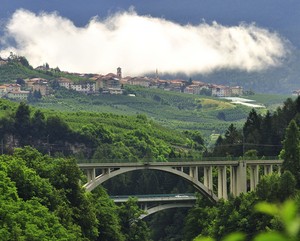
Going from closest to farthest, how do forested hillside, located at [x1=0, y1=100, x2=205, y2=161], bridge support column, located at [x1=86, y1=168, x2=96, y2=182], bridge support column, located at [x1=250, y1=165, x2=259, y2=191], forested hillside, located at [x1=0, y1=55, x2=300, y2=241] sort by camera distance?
1. forested hillside, located at [x1=0, y1=55, x2=300, y2=241]
2. bridge support column, located at [x1=86, y1=168, x2=96, y2=182]
3. bridge support column, located at [x1=250, y1=165, x2=259, y2=191]
4. forested hillside, located at [x1=0, y1=100, x2=205, y2=161]

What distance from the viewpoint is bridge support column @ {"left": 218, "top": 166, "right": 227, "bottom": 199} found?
290ft

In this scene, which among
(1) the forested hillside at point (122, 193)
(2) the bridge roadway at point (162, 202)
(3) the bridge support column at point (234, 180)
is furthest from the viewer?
(2) the bridge roadway at point (162, 202)

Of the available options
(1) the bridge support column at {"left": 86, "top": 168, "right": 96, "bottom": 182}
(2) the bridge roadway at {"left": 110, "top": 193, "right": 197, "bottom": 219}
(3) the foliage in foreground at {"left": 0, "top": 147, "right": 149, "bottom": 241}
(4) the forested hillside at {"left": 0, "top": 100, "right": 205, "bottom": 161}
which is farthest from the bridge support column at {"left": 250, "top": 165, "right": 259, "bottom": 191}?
(4) the forested hillside at {"left": 0, "top": 100, "right": 205, "bottom": 161}

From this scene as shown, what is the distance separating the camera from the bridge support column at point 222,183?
88250mm

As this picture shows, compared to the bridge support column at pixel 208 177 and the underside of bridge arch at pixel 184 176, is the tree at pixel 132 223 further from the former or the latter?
the bridge support column at pixel 208 177

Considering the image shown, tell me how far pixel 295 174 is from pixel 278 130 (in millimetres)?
48408

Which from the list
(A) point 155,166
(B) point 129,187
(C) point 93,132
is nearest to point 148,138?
(C) point 93,132

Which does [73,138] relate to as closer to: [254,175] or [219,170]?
[219,170]

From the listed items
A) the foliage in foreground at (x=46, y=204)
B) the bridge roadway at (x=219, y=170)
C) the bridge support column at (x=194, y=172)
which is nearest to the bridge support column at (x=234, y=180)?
the bridge roadway at (x=219, y=170)

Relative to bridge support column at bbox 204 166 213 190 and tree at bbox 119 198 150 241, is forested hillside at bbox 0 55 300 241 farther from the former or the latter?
bridge support column at bbox 204 166 213 190

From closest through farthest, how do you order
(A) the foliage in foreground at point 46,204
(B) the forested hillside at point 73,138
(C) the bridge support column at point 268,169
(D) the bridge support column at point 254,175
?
(A) the foliage in foreground at point 46,204
(D) the bridge support column at point 254,175
(C) the bridge support column at point 268,169
(B) the forested hillside at point 73,138

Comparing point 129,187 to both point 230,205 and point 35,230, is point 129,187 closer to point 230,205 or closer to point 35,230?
point 230,205

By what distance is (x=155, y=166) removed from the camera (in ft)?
291

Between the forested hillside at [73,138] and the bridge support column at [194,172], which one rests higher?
the bridge support column at [194,172]
